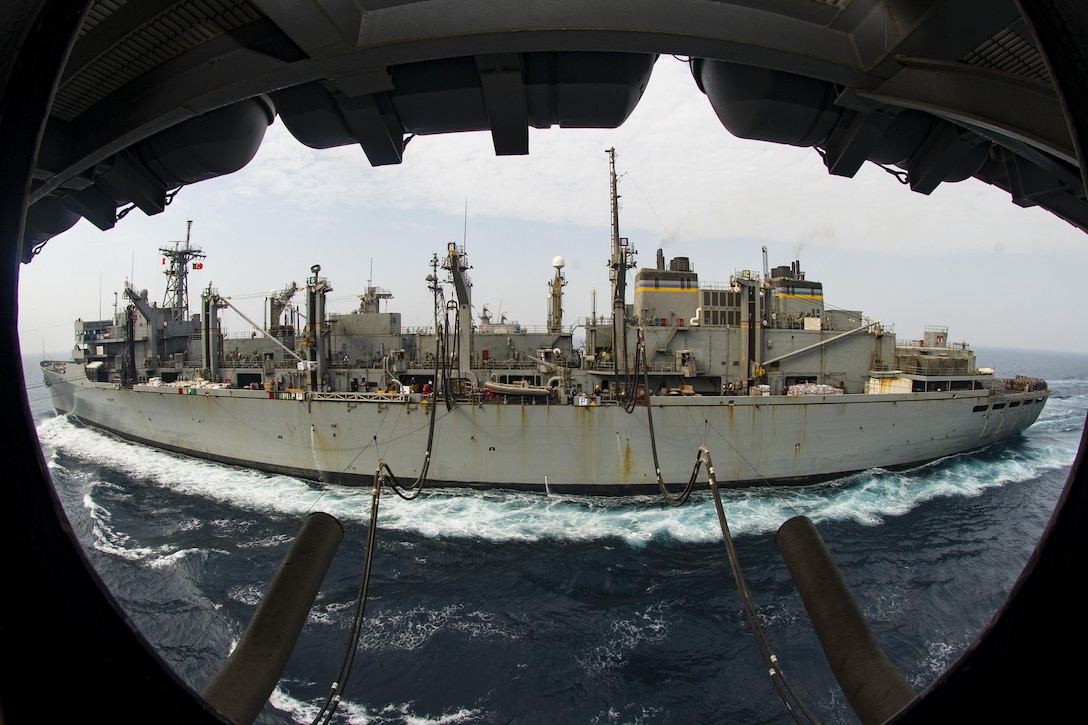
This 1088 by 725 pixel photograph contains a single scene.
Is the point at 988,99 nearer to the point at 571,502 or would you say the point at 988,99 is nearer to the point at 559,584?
the point at 559,584

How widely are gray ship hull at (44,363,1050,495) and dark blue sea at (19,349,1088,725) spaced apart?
0.90 meters

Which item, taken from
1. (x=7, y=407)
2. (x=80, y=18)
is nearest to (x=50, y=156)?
(x=80, y=18)

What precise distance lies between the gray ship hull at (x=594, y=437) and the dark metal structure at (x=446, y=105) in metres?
15.3

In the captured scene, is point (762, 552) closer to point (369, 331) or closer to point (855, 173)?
point (855, 173)

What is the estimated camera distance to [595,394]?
1994 cm

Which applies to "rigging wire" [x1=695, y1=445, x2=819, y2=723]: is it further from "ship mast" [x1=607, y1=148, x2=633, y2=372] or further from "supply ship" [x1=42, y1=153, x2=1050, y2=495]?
"ship mast" [x1=607, y1=148, x2=633, y2=372]

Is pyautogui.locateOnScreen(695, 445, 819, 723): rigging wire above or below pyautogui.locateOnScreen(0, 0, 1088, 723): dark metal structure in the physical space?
below

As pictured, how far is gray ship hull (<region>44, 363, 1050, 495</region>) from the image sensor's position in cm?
1844

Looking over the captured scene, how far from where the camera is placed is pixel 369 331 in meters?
26.2

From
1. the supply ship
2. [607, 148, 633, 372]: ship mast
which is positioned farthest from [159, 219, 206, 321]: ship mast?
[607, 148, 633, 372]: ship mast

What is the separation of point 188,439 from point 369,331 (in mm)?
9989

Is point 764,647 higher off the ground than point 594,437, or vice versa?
point 764,647

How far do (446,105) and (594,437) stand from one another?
1633 centimetres

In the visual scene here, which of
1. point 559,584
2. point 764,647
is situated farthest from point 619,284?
point 764,647
